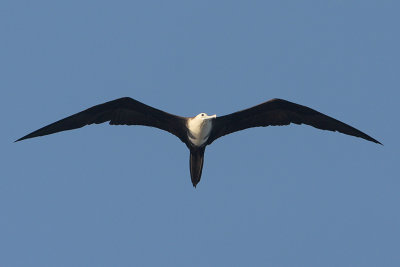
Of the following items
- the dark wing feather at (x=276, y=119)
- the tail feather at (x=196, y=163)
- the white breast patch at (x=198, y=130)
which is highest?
the dark wing feather at (x=276, y=119)

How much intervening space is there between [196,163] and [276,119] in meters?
2.15

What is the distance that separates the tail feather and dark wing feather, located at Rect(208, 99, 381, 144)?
1.22 ft

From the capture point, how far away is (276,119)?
48.1 feet

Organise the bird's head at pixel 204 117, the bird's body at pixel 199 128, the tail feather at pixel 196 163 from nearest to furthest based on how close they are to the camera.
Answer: the bird's head at pixel 204 117 < the bird's body at pixel 199 128 < the tail feather at pixel 196 163

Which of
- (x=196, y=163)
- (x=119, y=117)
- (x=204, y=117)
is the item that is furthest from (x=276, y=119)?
(x=119, y=117)

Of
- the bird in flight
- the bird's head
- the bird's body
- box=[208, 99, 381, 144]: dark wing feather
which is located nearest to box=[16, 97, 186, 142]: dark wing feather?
the bird in flight

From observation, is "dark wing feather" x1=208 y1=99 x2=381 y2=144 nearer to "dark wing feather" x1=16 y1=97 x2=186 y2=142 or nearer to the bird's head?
the bird's head

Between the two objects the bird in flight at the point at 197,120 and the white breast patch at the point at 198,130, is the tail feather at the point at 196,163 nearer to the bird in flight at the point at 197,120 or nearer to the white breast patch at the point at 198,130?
the bird in flight at the point at 197,120

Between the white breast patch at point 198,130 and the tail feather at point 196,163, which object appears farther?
the tail feather at point 196,163

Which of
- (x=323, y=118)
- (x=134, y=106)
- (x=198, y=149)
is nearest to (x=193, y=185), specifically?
(x=198, y=149)

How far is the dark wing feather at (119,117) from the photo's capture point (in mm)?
14016

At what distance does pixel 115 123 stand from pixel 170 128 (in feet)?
4.19

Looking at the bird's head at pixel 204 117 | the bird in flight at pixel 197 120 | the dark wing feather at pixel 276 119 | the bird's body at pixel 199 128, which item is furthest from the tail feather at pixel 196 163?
the bird's head at pixel 204 117

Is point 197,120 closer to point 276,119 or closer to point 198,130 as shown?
point 198,130
